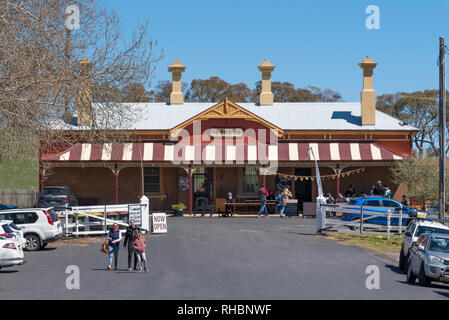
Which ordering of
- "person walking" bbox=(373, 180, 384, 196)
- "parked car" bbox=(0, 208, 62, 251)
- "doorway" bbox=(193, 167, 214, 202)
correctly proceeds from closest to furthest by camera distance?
1. "parked car" bbox=(0, 208, 62, 251)
2. "person walking" bbox=(373, 180, 384, 196)
3. "doorway" bbox=(193, 167, 214, 202)

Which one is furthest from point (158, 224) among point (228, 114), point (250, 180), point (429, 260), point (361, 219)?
point (429, 260)

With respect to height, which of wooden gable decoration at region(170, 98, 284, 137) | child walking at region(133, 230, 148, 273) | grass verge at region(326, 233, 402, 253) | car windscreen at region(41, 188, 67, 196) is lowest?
grass verge at region(326, 233, 402, 253)

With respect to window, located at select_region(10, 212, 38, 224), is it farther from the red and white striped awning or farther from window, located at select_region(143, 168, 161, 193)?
window, located at select_region(143, 168, 161, 193)

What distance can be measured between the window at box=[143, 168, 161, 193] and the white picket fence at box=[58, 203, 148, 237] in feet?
41.2

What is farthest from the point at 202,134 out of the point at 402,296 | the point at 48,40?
the point at 402,296

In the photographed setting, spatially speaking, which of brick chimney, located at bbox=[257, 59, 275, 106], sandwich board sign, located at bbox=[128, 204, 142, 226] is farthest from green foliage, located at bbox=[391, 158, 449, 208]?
sandwich board sign, located at bbox=[128, 204, 142, 226]

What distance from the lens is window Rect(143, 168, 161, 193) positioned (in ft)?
134

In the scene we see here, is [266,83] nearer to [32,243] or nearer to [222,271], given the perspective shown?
[32,243]

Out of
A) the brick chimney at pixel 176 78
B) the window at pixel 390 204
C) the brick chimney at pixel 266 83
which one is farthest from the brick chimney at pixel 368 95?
the window at pixel 390 204

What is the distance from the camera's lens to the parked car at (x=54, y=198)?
33.4m

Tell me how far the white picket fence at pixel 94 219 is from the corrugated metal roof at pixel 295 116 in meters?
12.7

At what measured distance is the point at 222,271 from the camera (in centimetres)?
1806

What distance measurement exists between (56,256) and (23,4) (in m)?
8.64

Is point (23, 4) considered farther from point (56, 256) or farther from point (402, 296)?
point (402, 296)
